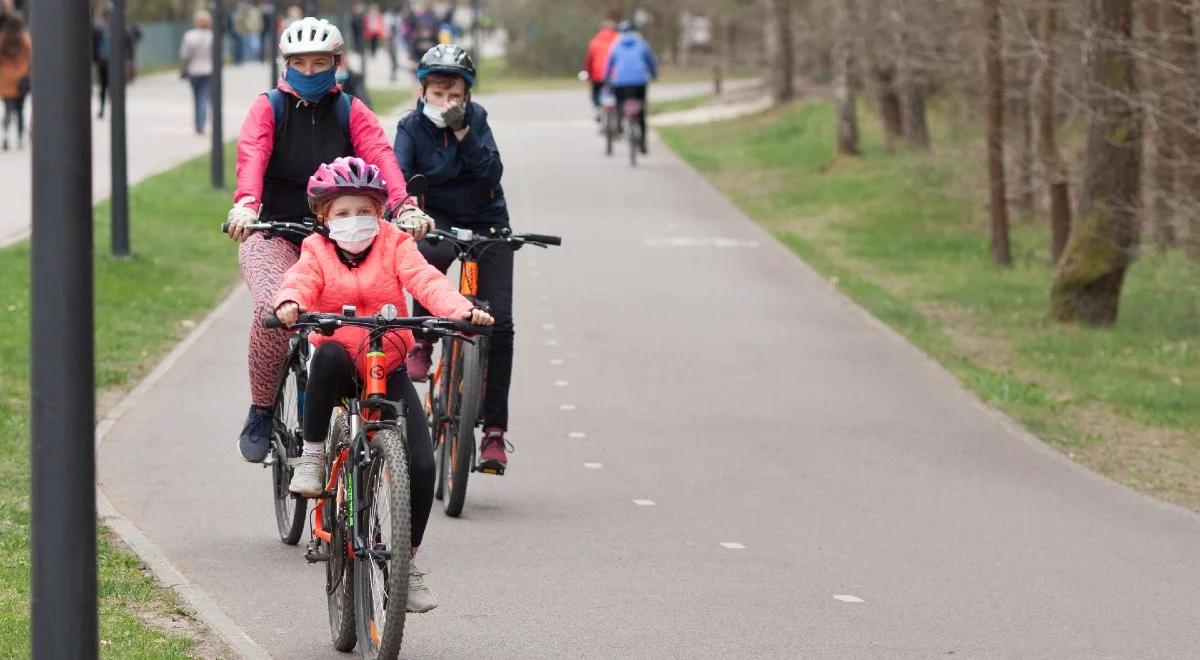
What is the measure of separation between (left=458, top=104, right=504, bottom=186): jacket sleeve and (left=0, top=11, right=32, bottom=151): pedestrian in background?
1876 cm

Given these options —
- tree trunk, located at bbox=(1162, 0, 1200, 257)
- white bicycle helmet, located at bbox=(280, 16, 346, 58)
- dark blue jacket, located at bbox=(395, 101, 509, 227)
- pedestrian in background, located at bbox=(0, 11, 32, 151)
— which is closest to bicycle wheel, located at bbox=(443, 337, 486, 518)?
dark blue jacket, located at bbox=(395, 101, 509, 227)

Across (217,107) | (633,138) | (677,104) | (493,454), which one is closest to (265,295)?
(493,454)

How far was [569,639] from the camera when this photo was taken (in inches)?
261

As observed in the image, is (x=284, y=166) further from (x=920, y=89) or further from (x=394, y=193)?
(x=920, y=89)

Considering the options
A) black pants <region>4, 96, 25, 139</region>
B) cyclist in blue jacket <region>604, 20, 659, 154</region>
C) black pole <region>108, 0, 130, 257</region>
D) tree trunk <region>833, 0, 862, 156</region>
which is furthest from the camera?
cyclist in blue jacket <region>604, 20, 659, 154</region>

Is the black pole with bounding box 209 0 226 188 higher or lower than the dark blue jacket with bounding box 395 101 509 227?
lower

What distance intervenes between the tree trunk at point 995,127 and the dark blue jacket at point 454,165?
415 inches

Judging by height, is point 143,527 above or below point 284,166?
below

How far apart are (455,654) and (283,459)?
146 centimetres

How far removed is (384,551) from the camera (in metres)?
5.78

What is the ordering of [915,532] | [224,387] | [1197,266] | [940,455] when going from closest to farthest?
[915,532] → [940,455] → [224,387] → [1197,266]

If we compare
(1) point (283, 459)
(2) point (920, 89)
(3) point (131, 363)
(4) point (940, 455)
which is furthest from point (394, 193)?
(2) point (920, 89)

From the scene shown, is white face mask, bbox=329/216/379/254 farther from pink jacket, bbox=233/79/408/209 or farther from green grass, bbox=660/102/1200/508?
green grass, bbox=660/102/1200/508

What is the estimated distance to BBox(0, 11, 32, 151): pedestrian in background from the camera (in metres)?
26.4
